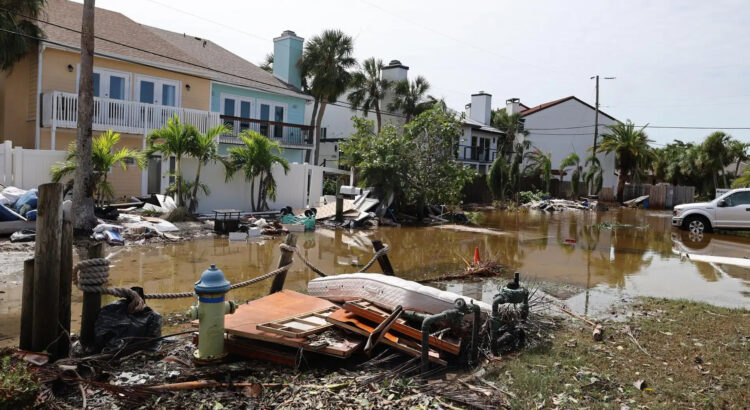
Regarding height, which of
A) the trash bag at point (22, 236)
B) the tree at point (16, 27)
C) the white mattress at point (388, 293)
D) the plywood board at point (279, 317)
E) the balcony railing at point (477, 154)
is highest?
the tree at point (16, 27)

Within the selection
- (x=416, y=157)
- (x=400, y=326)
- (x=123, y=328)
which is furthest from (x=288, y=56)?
(x=400, y=326)

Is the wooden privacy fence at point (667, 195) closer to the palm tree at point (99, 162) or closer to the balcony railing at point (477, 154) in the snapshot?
the balcony railing at point (477, 154)

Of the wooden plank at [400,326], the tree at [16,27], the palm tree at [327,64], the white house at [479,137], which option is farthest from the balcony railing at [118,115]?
the white house at [479,137]

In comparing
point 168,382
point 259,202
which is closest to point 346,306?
point 168,382

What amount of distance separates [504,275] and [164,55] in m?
18.1

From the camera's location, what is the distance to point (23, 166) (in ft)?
51.8

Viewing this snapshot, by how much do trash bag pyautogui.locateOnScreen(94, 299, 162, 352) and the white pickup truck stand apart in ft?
70.8

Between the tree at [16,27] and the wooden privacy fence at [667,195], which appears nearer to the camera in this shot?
the tree at [16,27]

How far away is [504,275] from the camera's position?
36.9ft

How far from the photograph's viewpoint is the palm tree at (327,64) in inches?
1278

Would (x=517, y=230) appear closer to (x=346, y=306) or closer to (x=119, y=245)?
(x=119, y=245)

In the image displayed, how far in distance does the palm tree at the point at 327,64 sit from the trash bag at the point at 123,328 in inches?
1074

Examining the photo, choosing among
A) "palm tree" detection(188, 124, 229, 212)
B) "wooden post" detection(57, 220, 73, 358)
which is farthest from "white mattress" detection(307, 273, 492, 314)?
"palm tree" detection(188, 124, 229, 212)

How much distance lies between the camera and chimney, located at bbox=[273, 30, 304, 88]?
33625 millimetres
